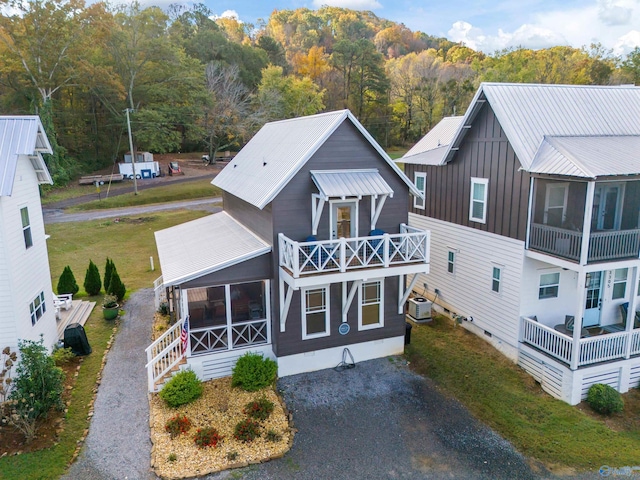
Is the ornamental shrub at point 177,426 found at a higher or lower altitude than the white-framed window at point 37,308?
lower

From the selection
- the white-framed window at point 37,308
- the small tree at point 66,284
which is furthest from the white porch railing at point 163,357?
the small tree at point 66,284

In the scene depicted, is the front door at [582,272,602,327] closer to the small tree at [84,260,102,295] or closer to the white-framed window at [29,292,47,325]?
the white-framed window at [29,292,47,325]

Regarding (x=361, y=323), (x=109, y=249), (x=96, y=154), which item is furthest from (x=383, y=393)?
(x=96, y=154)

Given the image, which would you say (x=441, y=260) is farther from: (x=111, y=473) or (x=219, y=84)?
(x=219, y=84)

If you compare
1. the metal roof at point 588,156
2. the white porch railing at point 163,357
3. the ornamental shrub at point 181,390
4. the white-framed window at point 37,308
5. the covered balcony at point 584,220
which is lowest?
the ornamental shrub at point 181,390

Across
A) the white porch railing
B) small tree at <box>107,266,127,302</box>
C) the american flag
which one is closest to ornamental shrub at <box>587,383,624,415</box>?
the american flag

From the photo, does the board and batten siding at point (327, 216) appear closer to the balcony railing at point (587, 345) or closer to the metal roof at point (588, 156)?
the metal roof at point (588, 156)

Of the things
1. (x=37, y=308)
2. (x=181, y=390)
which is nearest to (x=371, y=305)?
(x=181, y=390)
